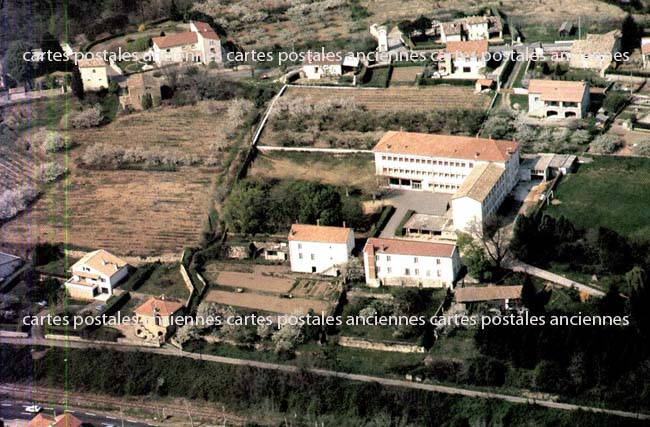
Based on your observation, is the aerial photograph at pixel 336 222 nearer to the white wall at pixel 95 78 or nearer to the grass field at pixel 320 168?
the grass field at pixel 320 168

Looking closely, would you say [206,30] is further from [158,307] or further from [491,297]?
[491,297]

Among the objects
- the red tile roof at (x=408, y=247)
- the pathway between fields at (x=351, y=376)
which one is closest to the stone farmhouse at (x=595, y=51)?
the red tile roof at (x=408, y=247)

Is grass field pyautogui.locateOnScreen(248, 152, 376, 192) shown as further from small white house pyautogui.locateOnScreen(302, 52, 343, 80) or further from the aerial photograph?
small white house pyautogui.locateOnScreen(302, 52, 343, 80)

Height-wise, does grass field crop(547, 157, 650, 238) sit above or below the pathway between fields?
above

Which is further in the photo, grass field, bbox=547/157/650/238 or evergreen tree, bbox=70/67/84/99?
evergreen tree, bbox=70/67/84/99

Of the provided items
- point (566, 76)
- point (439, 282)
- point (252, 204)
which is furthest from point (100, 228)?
point (566, 76)

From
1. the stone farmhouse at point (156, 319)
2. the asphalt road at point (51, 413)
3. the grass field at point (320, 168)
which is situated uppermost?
the grass field at point (320, 168)

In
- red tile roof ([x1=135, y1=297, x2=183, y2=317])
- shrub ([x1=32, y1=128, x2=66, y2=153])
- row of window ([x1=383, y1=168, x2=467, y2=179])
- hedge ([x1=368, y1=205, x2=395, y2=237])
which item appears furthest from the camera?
shrub ([x1=32, y1=128, x2=66, y2=153])

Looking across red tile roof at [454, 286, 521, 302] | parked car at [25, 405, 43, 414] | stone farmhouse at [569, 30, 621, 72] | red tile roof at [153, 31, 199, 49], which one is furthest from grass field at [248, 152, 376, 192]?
parked car at [25, 405, 43, 414]
